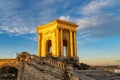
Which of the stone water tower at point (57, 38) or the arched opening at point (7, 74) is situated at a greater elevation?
the stone water tower at point (57, 38)

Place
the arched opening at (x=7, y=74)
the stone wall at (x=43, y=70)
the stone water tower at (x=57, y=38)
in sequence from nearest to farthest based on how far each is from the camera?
the stone wall at (x=43, y=70)
the stone water tower at (x=57, y=38)
the arched opening at (x=7, y=74)

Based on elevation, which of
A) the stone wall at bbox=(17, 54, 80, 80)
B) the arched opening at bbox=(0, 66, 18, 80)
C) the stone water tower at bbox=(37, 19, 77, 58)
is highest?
the stone water tower at bbox=(37, 19, 77, 58)

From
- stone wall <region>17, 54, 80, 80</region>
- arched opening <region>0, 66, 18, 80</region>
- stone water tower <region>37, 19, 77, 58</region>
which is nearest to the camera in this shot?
stone wall <region>17, 54, 80, 80</region>

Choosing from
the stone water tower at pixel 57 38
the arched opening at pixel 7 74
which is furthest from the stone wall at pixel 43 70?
the arched opening at pixel 7 74

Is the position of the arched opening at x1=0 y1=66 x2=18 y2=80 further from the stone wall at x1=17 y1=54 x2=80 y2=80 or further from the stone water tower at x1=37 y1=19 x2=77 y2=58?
the stone wall at x1=17 y1=54 x2=80 y2=80

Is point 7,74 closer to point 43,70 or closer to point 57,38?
point 57,38

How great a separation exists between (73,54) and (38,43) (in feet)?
24.7

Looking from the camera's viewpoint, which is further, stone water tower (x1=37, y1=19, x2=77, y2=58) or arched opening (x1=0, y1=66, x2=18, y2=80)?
arched opening (x1=0, y1=66, x2=18, y2=80)

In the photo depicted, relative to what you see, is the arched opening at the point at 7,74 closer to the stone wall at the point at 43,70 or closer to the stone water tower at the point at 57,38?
the stone water tower at the point at 57,38

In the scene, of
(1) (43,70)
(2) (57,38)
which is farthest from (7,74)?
(1) (43,70)

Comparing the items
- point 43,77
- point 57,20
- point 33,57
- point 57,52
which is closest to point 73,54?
point 57,52

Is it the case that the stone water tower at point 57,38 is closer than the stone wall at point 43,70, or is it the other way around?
the stone wall at point 43,70

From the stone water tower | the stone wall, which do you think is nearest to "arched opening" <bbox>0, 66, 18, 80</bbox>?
the stone water tower

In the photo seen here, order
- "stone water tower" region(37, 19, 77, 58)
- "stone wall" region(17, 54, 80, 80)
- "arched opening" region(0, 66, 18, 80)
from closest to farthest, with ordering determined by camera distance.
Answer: "stone wall" region(17, 54, 80, 80), "stone water tower" region(37, 19, 77, 58), "arched opening" region(0, 66, 18, 80)
